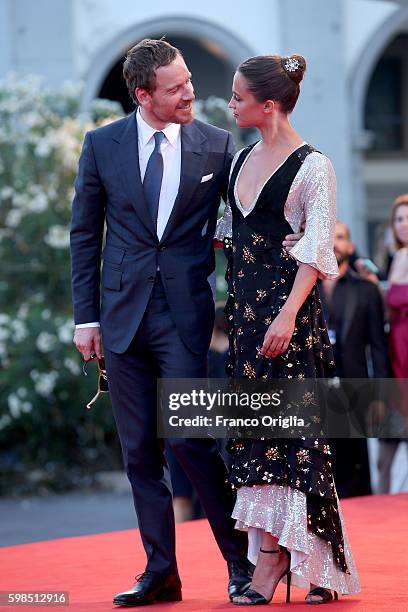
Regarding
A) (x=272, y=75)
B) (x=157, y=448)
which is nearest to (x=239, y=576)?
(x=157, y=448)

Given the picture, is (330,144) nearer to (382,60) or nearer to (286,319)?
(382,60)

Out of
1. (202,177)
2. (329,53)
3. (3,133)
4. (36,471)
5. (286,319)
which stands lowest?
(36,471)

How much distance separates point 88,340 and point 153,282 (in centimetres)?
32

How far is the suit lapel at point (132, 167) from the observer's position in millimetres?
4465

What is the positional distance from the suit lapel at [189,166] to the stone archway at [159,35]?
10187 millimetres

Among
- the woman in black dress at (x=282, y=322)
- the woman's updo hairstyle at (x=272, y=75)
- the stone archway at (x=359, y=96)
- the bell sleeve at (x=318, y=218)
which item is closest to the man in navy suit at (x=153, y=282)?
the woman in black dress at (x=282, y=322)

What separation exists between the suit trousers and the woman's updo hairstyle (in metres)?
0.70

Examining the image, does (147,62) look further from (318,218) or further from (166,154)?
(318,218)

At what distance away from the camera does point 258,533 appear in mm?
4363

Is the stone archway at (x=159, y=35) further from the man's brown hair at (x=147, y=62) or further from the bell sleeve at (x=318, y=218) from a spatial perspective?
the bell sleeve at (x=318, y=218)

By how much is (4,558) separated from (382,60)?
15634mm

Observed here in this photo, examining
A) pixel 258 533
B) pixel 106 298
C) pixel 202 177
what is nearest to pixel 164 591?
pixel 258 533

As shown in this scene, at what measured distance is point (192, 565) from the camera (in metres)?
5.32

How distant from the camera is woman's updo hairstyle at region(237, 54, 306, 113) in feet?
14.2
